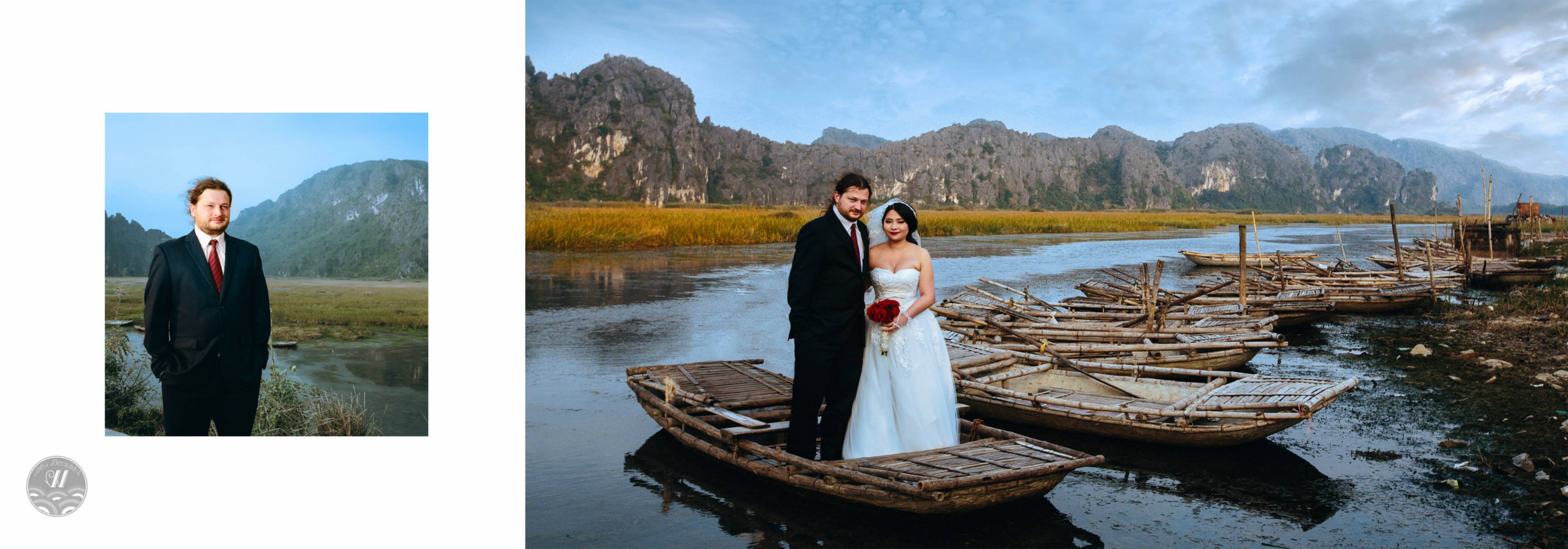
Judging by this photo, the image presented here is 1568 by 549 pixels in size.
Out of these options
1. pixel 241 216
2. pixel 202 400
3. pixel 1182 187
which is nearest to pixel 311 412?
pixel 202 400

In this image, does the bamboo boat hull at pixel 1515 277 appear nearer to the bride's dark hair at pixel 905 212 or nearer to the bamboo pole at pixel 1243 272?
the bamboo pole at pixel 1243 272

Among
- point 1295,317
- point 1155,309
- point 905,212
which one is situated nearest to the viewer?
point 905,212

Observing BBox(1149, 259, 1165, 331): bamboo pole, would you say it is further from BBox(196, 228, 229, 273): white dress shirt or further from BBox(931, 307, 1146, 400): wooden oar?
BBox(196, 228, 229, 273): white dress shirt

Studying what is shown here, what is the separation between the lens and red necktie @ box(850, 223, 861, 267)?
145 inches

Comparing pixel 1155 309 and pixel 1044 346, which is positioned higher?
pixel 1155 309

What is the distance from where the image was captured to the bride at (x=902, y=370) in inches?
154

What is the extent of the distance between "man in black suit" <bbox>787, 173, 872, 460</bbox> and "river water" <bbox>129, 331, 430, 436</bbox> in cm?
164

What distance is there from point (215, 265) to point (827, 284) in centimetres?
244

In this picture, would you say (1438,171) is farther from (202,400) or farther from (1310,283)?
(202,400)

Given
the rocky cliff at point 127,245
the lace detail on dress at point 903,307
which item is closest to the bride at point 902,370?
the lace detail on dress at point 903,307

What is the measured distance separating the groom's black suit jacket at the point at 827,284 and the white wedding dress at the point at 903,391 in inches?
7.9

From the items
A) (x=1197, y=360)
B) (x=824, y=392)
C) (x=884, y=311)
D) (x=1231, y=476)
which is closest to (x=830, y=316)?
(x=884, y=311)

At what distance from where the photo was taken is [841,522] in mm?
3693

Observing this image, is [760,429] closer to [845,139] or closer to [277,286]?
[277,286]
